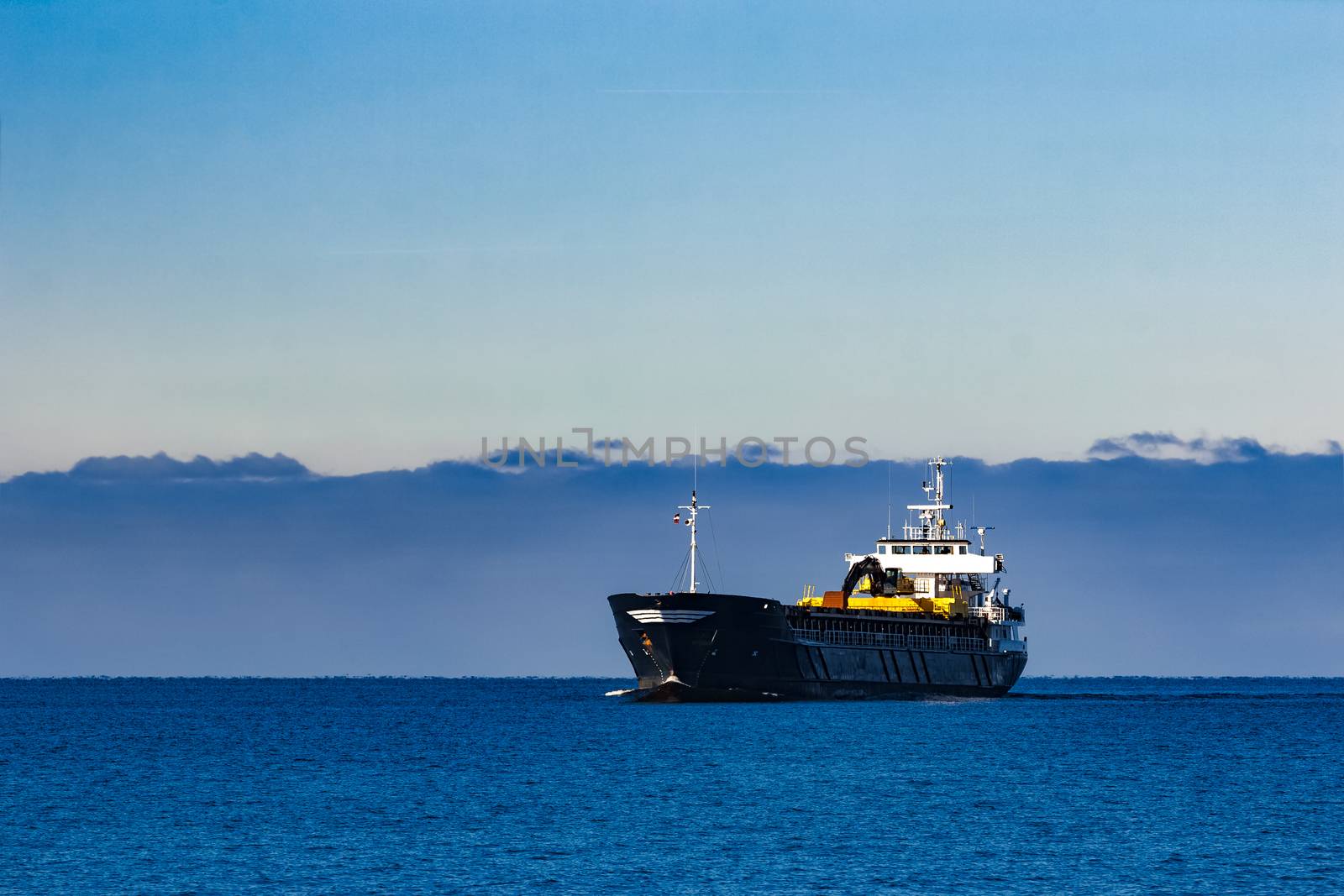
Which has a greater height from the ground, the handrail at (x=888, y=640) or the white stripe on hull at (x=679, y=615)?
the white stripe on hull at (x=679, y=615)

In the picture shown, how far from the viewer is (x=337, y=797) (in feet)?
211

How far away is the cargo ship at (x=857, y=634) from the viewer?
4055 inches

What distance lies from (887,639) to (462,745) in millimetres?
40040

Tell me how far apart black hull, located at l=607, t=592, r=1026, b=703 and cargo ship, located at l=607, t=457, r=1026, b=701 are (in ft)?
0.28

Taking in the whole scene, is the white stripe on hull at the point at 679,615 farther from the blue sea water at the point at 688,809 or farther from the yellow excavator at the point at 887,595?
the yellow excavator at the point at 887,595

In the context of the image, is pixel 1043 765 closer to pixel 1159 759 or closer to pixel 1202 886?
pixel 1159 759

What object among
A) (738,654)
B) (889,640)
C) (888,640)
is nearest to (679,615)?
(738,654)

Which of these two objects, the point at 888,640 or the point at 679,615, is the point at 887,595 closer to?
the point at 888,640

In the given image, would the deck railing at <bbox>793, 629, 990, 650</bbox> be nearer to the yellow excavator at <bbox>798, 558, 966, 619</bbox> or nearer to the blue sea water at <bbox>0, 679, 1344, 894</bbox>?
the yellow excavator at <bbox>798, 558, 966, 619</bbox>

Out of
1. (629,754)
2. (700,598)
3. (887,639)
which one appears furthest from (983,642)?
(629,754)

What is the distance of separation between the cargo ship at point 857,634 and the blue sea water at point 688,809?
11.1 ft

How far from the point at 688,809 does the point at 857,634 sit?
6001 cm

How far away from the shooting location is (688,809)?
197ft

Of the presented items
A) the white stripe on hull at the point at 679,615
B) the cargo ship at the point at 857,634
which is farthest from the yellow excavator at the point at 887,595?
the white stripe on hull at the point at 679,615
